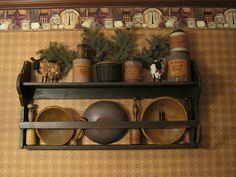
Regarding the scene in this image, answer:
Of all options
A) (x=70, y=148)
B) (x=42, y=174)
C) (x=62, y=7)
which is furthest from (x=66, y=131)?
(x=62, y=7)

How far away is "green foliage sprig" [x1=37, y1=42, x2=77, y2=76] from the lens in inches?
85.7

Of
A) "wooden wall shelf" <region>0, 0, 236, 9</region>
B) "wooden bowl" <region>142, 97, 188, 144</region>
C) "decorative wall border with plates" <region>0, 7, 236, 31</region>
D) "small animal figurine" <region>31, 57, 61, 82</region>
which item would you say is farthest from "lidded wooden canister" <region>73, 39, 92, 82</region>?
"wooden bowl" <region>142, 97, 188, 144</region>

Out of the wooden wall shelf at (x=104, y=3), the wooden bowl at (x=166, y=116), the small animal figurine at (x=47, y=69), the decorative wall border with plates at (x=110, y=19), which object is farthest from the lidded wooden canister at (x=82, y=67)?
the wooden bowl at (x=166, y=116)

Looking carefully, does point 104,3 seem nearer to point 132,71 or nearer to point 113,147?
point 132,71

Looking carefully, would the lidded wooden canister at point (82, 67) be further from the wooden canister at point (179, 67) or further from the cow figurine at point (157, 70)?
the wooden canister at point (179, 67)

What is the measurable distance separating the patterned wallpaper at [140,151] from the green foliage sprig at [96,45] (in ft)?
0.35

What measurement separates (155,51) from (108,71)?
375 millimetres

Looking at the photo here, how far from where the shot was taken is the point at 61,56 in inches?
86.2

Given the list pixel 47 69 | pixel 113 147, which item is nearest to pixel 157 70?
pixel 113 147

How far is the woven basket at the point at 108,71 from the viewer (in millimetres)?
2041

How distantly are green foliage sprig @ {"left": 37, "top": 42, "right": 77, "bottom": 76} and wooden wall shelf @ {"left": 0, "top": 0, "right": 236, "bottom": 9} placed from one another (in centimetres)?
32

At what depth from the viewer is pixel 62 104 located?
7.18ft

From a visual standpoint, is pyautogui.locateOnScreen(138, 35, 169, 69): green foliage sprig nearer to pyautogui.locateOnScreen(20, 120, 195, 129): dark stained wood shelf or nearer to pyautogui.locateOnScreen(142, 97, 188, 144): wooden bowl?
pyautogui.locateOnScreen(142, 97, 188, 144): wooden bowl

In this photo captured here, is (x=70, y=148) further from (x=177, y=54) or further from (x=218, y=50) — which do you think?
(x=218, y=50)
